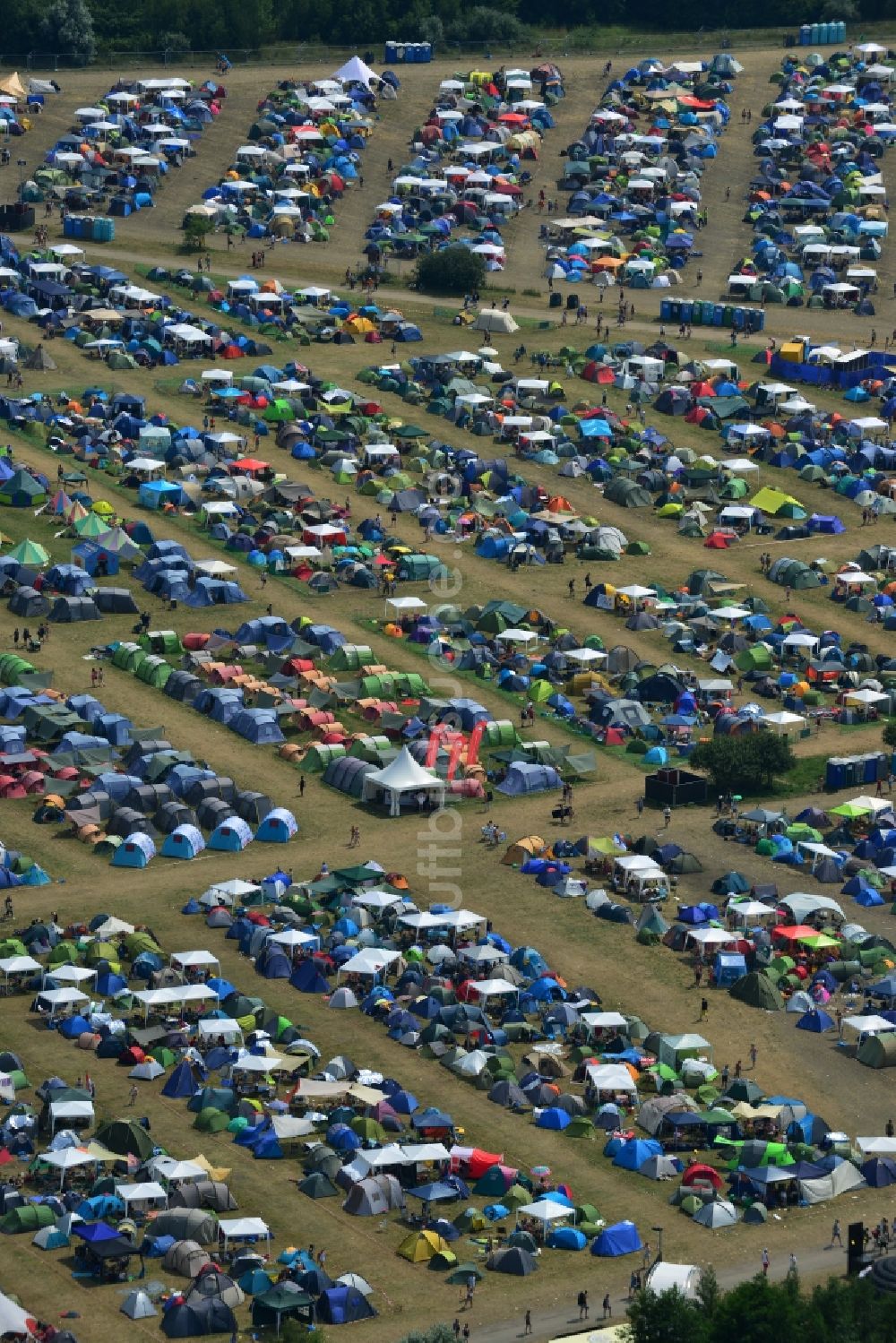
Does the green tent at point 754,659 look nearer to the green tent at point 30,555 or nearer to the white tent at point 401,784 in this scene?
the white tent at point 401,784

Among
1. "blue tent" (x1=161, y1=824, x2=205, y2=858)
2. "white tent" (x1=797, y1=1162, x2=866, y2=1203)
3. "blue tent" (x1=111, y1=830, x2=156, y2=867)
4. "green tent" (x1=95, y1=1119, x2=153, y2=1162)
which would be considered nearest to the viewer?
"white tent" (x1=797, y1=1162, x2=866, y2=1203)

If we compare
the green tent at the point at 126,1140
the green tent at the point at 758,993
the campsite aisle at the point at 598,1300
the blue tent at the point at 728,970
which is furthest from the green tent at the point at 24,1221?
the blue tent at the point at 728,970

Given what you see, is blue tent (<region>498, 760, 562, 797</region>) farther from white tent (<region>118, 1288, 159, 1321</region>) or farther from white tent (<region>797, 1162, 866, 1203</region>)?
white tent (<region>118, 1288, 159, 1321</region>)

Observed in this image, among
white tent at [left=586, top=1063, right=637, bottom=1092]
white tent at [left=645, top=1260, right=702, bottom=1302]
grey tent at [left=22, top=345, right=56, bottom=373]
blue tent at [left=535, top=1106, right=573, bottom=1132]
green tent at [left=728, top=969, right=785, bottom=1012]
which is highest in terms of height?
white tent at [left=645, top=1260, right=702, bottom=1302]

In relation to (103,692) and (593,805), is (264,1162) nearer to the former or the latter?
(593,805)

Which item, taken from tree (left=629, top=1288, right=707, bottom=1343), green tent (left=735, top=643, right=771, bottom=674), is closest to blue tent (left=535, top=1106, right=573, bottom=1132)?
tree (left=629, top=1288, right=707, bottom=1343)

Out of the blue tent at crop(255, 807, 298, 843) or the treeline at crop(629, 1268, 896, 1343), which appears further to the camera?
the blue tent at crop(255, 807, 298, 843)
